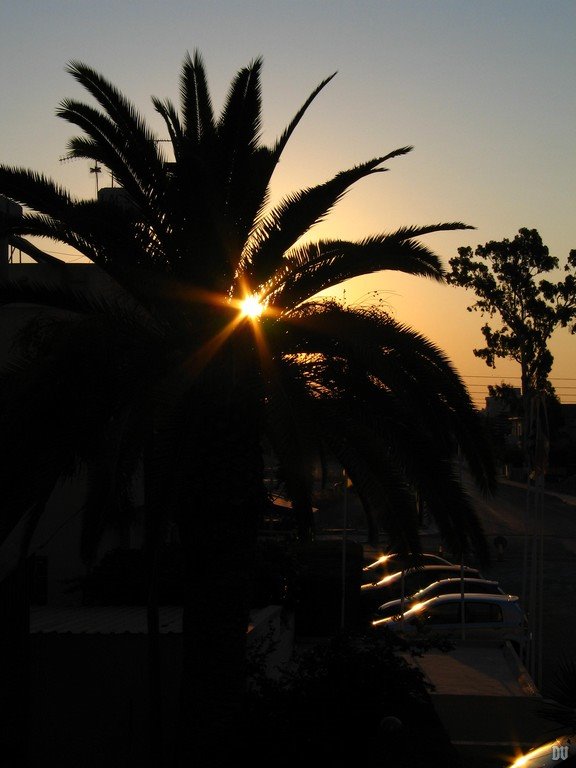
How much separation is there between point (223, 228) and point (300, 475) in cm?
265

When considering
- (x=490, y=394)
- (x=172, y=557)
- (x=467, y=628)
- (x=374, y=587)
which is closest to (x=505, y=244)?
(x=490, y=394)

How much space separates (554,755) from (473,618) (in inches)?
609

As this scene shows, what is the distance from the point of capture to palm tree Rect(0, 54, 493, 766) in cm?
840

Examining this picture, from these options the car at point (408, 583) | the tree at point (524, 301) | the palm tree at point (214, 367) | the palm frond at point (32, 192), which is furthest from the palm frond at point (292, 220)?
the tree at point (524, 301)

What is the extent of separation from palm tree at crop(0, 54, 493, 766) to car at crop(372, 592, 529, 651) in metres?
12.1

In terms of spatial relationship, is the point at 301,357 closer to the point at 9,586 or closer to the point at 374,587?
the point at 9,586

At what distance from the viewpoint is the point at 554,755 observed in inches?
244

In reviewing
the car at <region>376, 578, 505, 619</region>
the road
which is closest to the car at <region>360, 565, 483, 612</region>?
the road

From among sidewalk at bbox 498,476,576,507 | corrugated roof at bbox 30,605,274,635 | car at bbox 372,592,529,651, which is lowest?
car at bbox 372,592,529,651

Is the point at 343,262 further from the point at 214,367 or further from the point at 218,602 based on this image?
the point at 218,602

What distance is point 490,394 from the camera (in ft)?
175

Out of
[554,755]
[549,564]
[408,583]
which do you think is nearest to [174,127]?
[554,755]

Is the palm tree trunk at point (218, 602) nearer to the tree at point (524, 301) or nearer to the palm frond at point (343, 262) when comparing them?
the palm frond at point (343, 262)

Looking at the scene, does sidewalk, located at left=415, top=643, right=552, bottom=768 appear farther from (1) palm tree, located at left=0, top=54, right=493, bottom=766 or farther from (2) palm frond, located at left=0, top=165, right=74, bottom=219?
(2) palm frond, located at left=0, top=165, right=74, bottom=219
